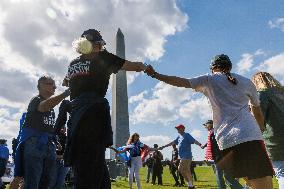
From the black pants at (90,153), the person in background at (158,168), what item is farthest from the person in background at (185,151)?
the black pants at (90,153)

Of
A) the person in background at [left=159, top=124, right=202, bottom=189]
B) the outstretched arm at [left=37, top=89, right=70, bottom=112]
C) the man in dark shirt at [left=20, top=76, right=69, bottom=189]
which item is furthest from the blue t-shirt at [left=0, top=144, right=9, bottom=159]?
the outstretched arm at [left=37, top=89, right=70, bottom=112]

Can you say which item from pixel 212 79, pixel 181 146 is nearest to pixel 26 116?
pixel 212 79

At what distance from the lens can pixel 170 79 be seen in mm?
4559

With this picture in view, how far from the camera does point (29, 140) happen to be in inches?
212

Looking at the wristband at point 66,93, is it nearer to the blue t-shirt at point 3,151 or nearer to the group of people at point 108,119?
the group of people at point 108,119

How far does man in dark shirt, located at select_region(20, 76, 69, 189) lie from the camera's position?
5270mm

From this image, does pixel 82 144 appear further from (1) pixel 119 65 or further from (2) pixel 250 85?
(2) pixel 250 85

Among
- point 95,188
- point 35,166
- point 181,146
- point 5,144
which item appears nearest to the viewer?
point 95,188

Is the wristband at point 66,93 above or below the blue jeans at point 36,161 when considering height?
above

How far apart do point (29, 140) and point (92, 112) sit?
2157mm

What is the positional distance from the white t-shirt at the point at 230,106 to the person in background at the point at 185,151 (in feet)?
26.3

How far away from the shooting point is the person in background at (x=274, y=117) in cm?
492

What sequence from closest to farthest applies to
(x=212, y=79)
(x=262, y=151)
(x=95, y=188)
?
(x=95, y=188)
(x=262, y=151)
(x=212, y=79)

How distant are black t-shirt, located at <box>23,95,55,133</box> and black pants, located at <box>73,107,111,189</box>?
1896 mm
